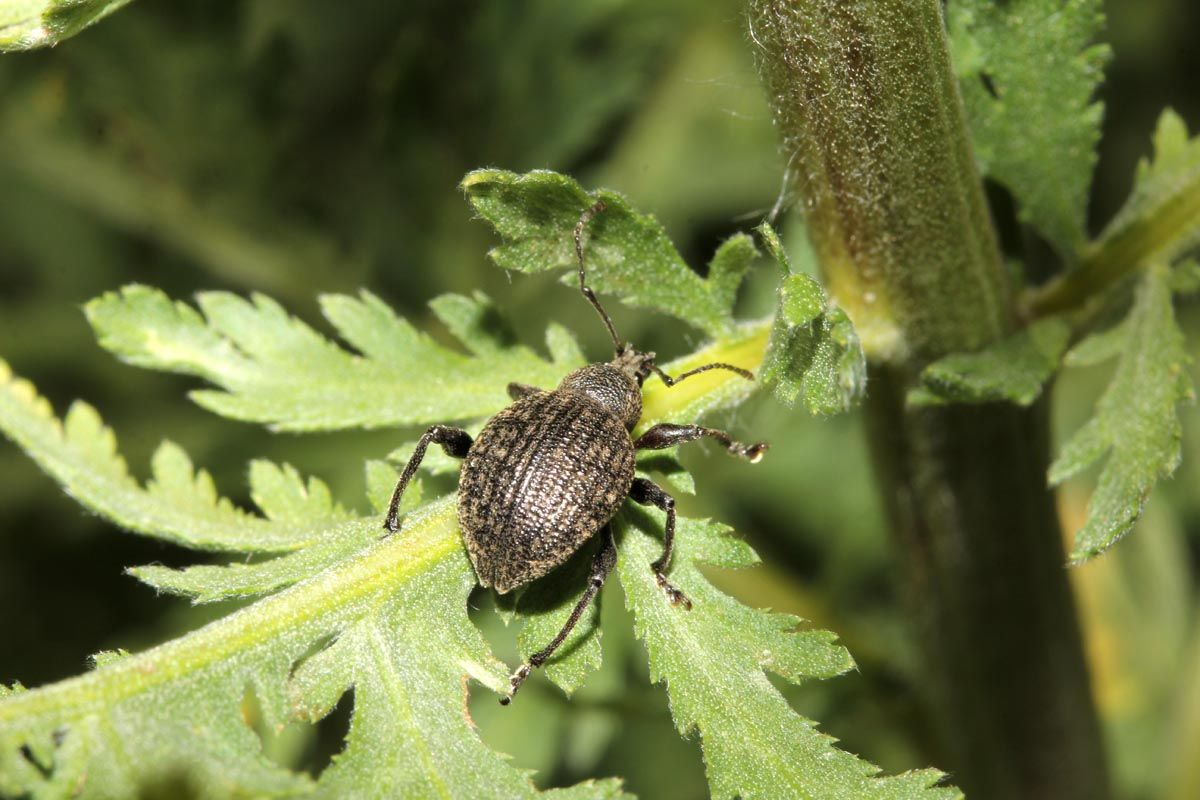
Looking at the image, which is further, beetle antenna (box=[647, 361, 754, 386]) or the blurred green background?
the blurred green background

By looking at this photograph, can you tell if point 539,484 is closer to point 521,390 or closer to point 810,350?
point 521,390

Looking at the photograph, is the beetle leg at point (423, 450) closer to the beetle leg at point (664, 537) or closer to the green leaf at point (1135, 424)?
the beetle leg at point (664, 537)

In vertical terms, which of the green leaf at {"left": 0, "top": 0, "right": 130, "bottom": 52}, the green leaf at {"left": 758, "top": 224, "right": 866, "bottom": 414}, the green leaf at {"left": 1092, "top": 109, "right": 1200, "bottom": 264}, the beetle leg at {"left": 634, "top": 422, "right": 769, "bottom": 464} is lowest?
the beetle leg at {"left": 634, "top": 422, "right": 769, "bottom": 464}

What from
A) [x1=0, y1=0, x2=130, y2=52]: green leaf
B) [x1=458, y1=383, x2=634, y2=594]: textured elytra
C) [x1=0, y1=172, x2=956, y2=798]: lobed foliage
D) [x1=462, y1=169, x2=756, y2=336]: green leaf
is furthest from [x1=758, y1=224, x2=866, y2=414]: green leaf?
[x1=0, y1=0, x2=130, y2=52]: green leaf

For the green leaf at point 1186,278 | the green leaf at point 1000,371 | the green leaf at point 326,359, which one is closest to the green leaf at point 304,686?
the green leaf at point 326,359

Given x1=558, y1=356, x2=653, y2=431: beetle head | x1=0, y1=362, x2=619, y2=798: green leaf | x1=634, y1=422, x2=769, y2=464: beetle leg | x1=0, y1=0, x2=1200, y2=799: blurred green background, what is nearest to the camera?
x1=0, y1=362, x2=619, y2=798: green leaf

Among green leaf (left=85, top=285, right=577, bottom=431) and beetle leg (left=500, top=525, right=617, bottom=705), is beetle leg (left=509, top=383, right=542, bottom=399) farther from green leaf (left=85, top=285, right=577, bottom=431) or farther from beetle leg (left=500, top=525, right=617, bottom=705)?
beetle leg (left=500, top=525, right=617, bottom=705)
